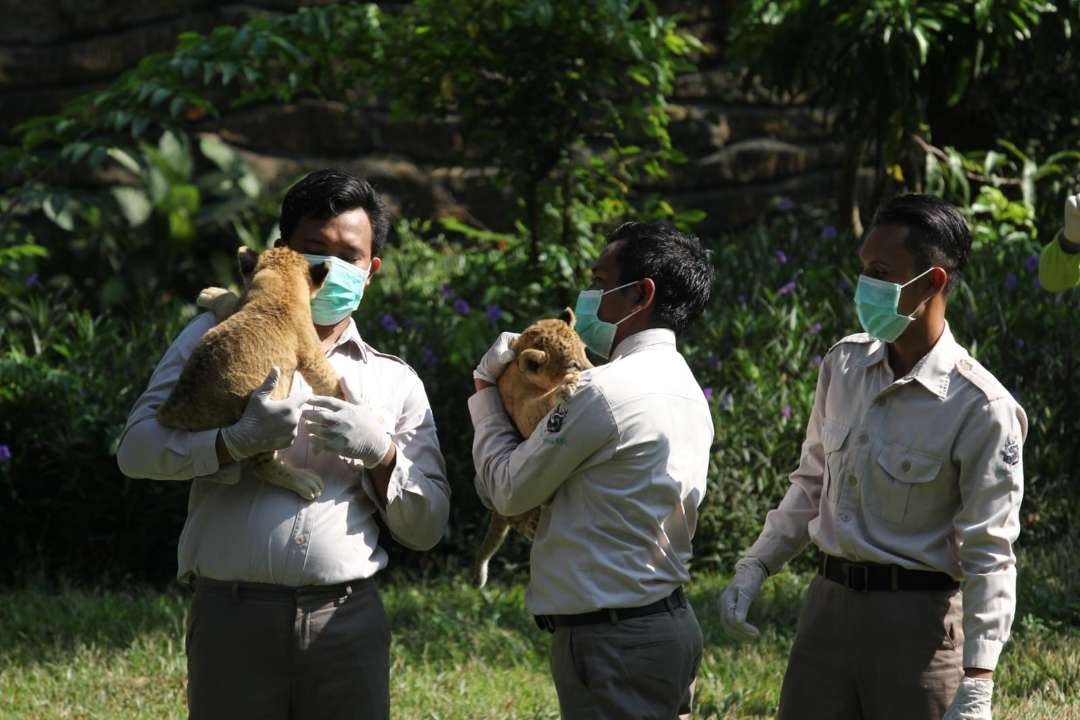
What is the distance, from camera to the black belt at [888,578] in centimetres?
309

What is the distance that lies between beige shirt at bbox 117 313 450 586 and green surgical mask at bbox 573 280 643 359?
1.64ft

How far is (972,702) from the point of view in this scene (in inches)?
111

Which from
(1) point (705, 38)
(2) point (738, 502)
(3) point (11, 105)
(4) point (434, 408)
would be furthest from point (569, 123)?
(3) point (11, 105)

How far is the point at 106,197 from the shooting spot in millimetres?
8555

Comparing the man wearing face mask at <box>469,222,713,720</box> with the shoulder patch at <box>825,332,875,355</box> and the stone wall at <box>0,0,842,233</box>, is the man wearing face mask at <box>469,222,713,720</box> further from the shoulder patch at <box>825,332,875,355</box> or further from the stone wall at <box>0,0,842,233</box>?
the stone wall at <box>0,0,842,233</box>

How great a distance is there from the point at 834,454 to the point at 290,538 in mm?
1351

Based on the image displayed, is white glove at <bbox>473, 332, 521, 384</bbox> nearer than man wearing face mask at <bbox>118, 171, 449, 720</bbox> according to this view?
No

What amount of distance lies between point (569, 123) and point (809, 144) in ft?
18.0

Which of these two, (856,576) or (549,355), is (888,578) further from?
(549,355)

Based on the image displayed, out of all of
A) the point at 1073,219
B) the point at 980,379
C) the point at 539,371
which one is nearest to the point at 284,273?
the point at 539,371

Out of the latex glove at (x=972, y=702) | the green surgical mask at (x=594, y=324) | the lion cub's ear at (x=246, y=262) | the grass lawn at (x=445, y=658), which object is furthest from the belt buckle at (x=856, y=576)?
the grass lawn at (x=445, y=658)

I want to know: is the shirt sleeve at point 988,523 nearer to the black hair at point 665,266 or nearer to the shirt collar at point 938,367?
the shirt collar at point 938,367

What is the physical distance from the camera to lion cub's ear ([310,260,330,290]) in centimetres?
310

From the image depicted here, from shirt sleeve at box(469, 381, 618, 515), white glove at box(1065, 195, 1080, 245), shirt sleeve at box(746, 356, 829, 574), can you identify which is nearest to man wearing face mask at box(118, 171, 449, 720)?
shirt sleeve at box(469, 381, 618, 515)
